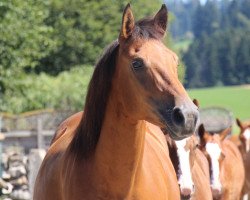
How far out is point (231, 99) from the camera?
284ft

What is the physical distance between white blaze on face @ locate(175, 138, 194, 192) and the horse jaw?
2.59m

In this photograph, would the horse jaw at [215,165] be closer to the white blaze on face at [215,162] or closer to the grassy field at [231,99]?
the white blaze on face at [215,162]

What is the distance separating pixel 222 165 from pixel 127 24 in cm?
679

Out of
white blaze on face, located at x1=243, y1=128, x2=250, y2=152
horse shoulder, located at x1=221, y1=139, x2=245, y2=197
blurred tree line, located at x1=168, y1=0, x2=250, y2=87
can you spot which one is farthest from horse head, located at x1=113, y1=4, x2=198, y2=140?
blurred tree line, located at x1=168, y1=0, x2=250, y2=87

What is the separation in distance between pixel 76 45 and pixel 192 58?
83.0m

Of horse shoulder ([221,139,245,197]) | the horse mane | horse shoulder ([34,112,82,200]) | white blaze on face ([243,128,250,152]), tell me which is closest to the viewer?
the horse mane

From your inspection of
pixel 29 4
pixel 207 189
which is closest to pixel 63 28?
pixel 29 4

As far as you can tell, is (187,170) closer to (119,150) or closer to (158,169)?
(158,169)

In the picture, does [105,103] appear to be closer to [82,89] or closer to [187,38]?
[82,89]

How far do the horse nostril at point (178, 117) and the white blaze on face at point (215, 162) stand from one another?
563cm

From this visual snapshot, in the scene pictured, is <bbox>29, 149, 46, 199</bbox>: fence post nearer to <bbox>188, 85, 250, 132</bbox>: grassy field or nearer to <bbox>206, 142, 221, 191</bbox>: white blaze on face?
<bbox>206, 142, 221, 191</bbox>: white blaze on face

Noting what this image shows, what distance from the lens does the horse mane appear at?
5234 millimetres

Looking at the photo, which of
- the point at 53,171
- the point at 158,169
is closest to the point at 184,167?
the point at 158,169

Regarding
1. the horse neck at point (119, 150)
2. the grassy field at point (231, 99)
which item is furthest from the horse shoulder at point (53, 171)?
the grassy field at point (231, 99)
